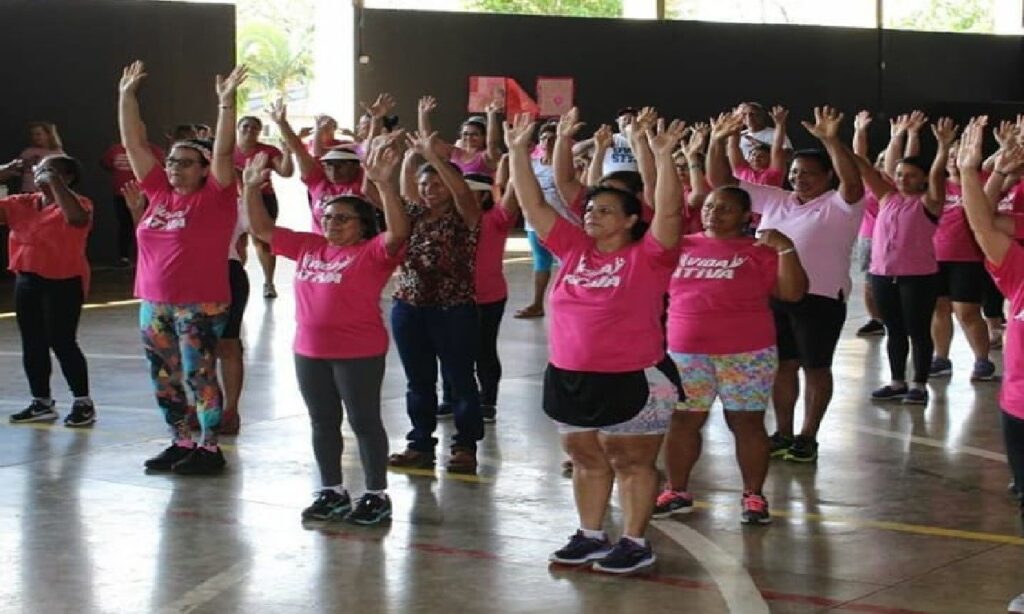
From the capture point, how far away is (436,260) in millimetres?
9289

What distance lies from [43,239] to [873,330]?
25.3 feet

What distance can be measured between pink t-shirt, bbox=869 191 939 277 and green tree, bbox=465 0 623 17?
52.3 feet

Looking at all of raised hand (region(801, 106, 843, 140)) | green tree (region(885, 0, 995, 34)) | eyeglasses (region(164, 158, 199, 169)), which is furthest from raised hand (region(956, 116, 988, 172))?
green tree (region(885, 0, 995, 34))

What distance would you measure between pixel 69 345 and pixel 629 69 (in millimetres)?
17480

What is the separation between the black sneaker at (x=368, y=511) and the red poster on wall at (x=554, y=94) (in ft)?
61.3

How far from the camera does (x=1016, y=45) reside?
1233 inches

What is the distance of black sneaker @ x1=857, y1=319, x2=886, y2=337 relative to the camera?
50.0 feet

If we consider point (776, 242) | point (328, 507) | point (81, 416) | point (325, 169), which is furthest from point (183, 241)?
point (776, 242)

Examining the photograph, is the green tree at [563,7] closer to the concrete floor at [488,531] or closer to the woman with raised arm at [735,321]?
the concrete floor at [488,531]

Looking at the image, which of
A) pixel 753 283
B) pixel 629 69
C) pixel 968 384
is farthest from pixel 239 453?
pixel 629 69

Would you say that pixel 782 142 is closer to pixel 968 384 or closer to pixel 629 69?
pixel 968 384

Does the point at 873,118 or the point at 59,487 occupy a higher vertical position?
the point at 873,118

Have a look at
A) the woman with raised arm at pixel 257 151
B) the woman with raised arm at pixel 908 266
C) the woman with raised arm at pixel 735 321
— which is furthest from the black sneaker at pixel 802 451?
the woman with raised arm at pixel 257 151

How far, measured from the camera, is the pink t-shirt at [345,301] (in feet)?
26.5
